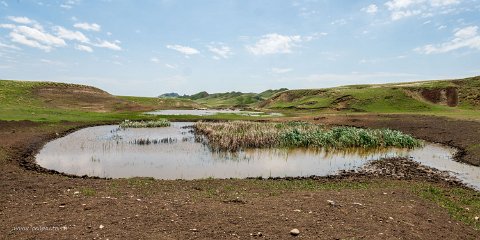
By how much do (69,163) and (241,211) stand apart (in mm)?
17287

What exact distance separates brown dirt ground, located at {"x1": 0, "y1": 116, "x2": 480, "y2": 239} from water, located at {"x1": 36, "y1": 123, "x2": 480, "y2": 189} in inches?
132

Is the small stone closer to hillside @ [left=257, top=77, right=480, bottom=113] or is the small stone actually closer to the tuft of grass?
the tuft of grass

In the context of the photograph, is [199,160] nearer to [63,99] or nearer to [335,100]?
[335,100]

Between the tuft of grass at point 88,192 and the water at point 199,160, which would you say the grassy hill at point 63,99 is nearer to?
the water at point 199,160

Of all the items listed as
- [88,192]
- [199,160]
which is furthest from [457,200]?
[199,160]

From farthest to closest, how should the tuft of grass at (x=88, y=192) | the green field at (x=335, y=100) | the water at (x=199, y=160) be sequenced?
the green field at (x=335, y=100)
the water at (x=199, y=160)
the tuft of grass at (x=88, y=192)

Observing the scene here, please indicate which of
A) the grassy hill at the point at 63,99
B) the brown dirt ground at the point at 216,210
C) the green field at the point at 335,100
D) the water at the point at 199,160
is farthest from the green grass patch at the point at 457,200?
the grassy hill at the point at 63,99

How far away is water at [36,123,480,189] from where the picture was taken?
22.6 m

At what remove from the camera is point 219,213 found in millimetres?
12211

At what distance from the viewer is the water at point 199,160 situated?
2261cm

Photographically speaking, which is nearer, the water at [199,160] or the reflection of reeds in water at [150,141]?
the water at [199,160]

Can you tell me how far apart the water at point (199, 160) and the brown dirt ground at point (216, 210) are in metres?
3.34

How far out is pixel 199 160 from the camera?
26531 millimetres

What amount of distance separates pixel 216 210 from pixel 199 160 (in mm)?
14140
